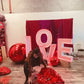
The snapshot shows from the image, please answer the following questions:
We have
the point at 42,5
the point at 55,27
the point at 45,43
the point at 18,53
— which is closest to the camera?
the point at 45,43

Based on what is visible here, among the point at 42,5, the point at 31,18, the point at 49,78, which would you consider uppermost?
the point at 42,5

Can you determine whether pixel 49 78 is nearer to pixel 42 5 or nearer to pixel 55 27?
pixel 55 27

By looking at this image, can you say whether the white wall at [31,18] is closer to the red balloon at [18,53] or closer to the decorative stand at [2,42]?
the decorative stand at [2,42]

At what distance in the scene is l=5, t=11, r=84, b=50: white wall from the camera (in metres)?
2.48

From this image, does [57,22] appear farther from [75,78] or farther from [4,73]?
[4,73]

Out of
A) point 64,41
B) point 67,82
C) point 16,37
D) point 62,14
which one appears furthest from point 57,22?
point 16,37

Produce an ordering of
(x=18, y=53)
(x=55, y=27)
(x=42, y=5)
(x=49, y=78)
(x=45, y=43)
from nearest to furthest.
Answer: (x=49, y=78)
(x=45, y=43)
(x=55, y=27)
(x=18, y=53)
(x=42, y=5)

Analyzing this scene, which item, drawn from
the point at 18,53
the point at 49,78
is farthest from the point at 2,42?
the point at 49,78

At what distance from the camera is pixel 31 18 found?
2.57 m

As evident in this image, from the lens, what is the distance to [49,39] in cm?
138

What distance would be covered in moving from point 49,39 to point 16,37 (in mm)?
1520

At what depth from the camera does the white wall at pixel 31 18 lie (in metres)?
2.48

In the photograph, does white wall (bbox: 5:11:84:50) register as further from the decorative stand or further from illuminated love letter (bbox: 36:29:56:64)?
illuminated love letter (bbox: 36:29:56:64)

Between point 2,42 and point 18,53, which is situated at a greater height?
point 2,42
